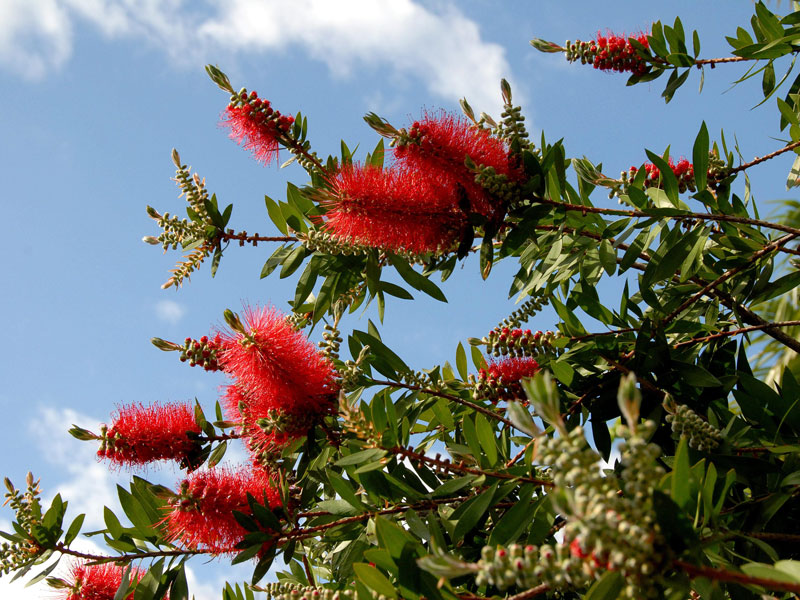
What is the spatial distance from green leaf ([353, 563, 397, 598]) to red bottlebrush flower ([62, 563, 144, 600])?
1.30 metres

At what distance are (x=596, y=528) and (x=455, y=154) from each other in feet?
4.27

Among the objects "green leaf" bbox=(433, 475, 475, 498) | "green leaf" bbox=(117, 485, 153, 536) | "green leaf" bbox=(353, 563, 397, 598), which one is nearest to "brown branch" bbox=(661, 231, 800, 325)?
"green leaf" bbox=(433, 475, 475, 498)

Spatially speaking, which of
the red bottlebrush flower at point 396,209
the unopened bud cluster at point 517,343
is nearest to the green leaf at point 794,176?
the unopened bud cluster at point 517,343

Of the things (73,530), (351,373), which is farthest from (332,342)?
(73,530)

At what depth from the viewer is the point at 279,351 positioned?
2.21 meters

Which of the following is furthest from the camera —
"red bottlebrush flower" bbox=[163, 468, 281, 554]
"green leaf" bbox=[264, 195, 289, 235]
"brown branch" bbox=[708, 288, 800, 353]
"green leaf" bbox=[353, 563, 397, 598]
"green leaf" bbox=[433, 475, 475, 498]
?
"green leaf" bbox=[264, 195, 289, 235]

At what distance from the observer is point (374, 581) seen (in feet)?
4.99

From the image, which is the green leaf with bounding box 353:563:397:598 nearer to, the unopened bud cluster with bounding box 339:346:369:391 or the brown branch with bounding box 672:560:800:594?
the brown branch with bounding box 672:560:800:594

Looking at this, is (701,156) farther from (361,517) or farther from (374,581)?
(374,581)

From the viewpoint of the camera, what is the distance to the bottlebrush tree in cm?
200

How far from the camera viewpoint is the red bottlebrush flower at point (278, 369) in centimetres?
220

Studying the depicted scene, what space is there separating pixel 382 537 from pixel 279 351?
0.80 m

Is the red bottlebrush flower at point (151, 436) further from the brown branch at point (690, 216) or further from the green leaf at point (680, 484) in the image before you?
the green leaf at point (680, 484)

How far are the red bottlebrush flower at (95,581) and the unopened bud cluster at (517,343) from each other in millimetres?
1435
